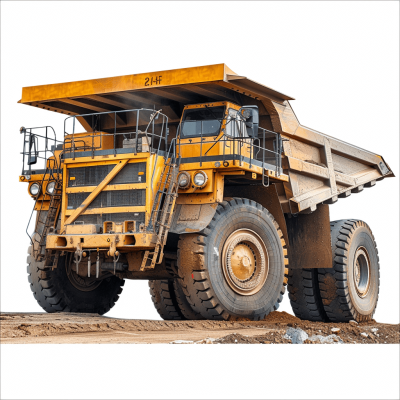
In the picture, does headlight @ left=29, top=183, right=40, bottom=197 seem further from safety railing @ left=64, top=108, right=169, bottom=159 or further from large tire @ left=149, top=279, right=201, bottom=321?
large tire @ left=149, top=279, right=201, bottom=321

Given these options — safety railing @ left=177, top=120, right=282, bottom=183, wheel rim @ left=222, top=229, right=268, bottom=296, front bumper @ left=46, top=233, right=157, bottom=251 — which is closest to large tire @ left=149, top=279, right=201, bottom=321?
wheel rim @ left=222, top=229, right=268, bottom=296

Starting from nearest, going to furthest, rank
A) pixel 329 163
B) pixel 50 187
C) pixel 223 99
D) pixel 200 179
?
pixel 200 179
pixel 223 99
pixel 50 187
pixel 329 163

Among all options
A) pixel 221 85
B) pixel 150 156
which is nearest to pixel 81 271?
pixel 150 156

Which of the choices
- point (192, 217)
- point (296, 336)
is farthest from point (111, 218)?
point (296, 336)

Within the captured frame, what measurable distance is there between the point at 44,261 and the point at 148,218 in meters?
2.80

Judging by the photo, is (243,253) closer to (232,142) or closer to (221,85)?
(232,142)

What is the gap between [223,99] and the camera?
1430 cm

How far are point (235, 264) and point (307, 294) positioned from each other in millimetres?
4104

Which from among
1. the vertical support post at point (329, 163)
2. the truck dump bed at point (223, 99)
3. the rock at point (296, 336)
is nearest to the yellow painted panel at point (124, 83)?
the truck dump bed at point (223, 99)

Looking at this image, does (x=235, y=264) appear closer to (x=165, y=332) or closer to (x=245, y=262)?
(x=245, y=262)

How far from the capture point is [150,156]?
13.0 m

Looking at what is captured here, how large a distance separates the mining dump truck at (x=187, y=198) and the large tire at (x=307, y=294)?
0.96 feet

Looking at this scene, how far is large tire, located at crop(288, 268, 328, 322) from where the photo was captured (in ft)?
55.6

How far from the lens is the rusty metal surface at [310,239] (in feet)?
53.9
